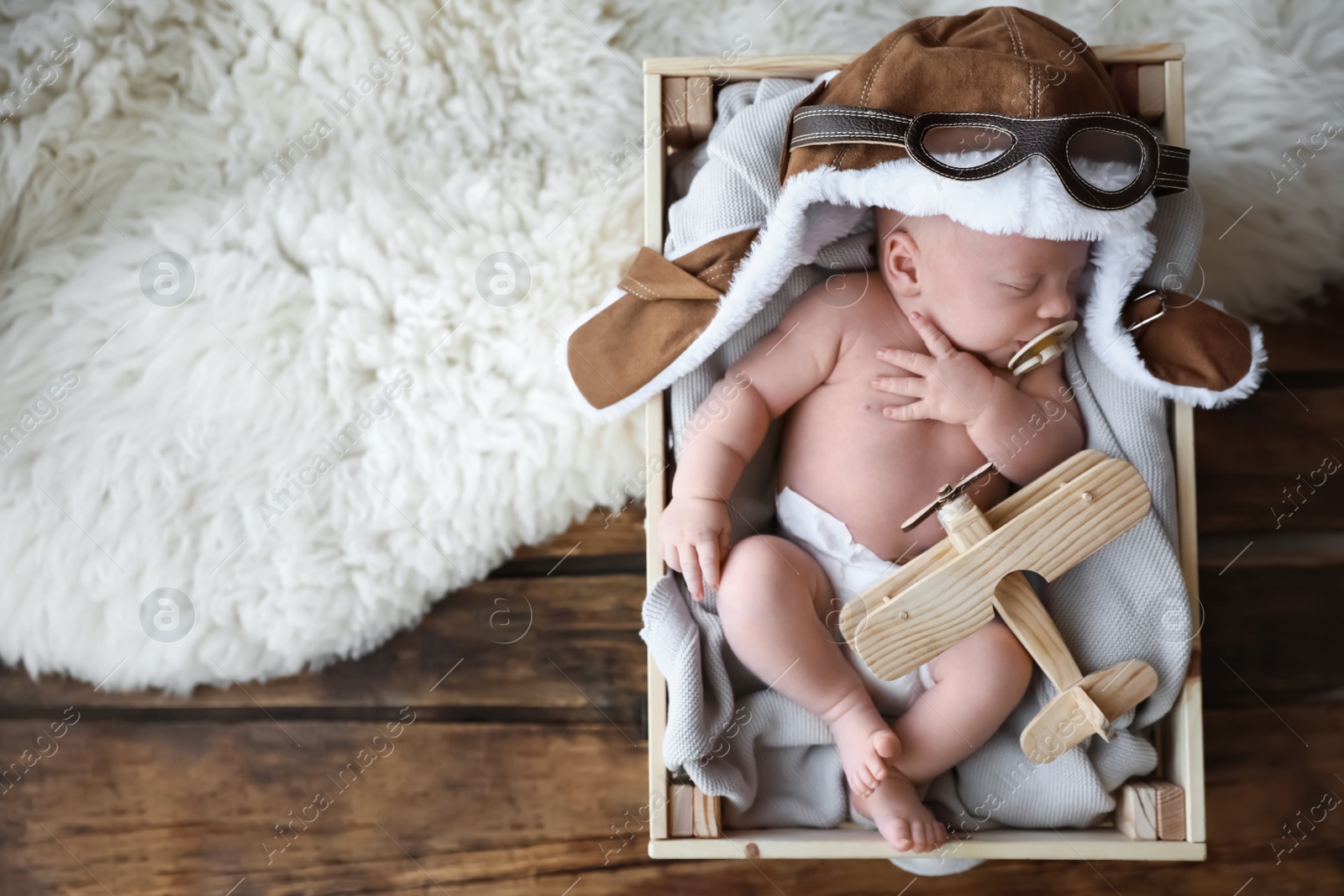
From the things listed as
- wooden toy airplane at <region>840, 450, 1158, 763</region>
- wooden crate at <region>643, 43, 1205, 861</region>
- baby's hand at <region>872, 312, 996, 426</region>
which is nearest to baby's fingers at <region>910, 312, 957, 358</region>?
baby's hand at <region>872, 312, 996, 426</region>

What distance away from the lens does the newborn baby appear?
0.83 m

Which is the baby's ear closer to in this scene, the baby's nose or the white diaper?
the baby's nose

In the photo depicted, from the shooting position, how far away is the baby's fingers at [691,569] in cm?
84

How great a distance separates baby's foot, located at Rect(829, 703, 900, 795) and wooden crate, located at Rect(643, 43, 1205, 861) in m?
0.06

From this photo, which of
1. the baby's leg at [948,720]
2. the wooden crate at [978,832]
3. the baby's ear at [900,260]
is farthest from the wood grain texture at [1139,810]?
the baby's ear at [900,260]

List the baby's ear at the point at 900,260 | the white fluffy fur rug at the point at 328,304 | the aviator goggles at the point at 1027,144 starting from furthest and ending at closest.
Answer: the white fluffy fur rug at the point at 328,304 → the baby's ear at the point at 900,260 → the aviator goggles at the point at 1027,144

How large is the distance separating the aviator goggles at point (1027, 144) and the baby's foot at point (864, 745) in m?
0.50

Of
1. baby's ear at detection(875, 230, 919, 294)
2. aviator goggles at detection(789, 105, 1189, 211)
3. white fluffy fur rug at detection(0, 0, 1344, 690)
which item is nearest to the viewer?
aviator goggles at detection(789, 105, 1189, 211)

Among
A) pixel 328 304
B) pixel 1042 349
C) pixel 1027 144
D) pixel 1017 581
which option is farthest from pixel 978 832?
pixel 328 304

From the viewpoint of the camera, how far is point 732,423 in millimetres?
866

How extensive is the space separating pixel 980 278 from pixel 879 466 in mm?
199

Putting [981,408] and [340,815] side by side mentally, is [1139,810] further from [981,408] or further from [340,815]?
[340,815]

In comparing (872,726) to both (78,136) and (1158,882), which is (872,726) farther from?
(78,136)

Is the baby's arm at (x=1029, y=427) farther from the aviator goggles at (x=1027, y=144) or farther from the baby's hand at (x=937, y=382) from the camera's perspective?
the aviator goggles at (x=1027, y=144)
